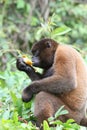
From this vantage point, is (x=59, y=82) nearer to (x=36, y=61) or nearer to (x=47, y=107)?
(x=47, y=107)

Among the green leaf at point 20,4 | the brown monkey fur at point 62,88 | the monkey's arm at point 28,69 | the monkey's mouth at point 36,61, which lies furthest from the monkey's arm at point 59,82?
the green leaf at point 20,4

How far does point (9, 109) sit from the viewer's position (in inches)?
188

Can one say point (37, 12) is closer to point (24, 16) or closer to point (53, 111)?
point (24, 16)

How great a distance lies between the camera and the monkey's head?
17.7ft

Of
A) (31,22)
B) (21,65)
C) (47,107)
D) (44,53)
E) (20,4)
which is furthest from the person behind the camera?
(31,22)

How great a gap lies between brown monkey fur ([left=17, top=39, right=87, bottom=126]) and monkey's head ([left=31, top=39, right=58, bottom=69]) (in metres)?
0.12

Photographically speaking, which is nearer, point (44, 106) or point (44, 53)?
point (44, 106)

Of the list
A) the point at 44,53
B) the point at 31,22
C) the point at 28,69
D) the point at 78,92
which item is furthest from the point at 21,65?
the point at 31,22

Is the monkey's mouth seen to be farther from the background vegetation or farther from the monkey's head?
the background vegetation

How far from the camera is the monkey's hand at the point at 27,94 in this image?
194 inches

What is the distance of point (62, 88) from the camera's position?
4.94 metres

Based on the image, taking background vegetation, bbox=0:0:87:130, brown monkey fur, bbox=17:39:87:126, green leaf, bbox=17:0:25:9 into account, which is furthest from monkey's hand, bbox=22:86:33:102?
green leaf, bbox=17:0:25:9

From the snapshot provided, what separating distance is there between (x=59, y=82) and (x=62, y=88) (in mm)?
67

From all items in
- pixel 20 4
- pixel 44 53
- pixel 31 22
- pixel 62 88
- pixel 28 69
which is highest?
pixel 44 53
